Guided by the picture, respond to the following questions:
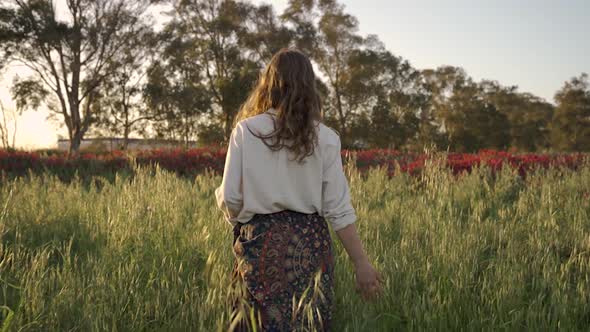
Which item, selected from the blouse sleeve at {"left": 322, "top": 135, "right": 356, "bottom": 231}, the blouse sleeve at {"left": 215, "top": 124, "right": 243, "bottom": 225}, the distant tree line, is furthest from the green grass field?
the distant tree line

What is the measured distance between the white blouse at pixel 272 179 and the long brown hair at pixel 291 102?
0.05m

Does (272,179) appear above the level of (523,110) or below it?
below

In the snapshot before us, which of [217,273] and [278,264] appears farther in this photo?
[217,273]

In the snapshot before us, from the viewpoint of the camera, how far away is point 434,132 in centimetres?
3794

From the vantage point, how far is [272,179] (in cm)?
236

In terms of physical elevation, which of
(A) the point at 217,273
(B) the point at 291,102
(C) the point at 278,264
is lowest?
(A) the point at 217,273

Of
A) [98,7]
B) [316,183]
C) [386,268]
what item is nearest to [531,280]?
[386,268]

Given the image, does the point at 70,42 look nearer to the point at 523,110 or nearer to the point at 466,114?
the point at 466,114

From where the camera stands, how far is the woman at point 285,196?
2.33 m

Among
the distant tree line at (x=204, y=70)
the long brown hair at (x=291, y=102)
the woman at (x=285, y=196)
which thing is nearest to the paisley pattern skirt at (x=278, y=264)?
the woman at (x=285, y=196)

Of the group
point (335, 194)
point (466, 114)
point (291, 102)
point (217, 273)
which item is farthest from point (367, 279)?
point (466, 114)

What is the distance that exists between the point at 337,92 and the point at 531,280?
30.8m

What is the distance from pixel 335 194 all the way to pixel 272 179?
1.06 ft

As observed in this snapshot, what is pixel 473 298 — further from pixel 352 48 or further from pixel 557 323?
pixel 352 48
